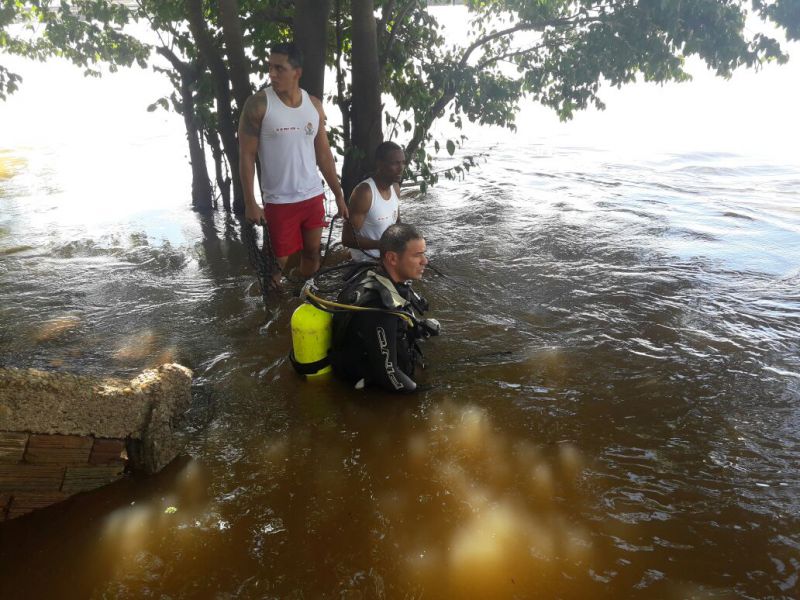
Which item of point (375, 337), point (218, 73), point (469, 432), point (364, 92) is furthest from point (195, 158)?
point (469, 432)

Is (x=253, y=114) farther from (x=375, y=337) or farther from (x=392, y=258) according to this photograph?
(x=375, y=337)

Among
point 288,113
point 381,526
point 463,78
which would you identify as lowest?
point 381,526

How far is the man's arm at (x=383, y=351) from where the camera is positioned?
330cm

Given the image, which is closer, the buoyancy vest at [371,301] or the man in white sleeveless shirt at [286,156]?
the buoyancy vest at [371,301]

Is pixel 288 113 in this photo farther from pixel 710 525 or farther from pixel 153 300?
pixel 710 525

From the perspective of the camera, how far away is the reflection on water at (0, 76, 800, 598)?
234 cm

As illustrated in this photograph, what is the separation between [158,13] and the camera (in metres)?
7.00

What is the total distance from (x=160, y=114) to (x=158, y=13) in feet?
58.6

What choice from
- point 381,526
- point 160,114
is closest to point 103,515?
point 381,526

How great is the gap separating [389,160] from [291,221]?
3.39ft

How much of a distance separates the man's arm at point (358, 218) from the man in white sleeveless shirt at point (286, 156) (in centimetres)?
18

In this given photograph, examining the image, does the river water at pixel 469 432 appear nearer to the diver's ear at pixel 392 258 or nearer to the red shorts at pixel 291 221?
the red shorts at pixel 291 221

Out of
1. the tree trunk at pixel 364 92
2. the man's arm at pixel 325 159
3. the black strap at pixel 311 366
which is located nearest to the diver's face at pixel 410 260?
the black strap at pixel 311 366

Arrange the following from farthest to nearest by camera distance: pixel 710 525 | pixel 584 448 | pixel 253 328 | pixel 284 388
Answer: pixel 253 328 < pixel 284 388 < pixel 584 448 < pixel 710 525
